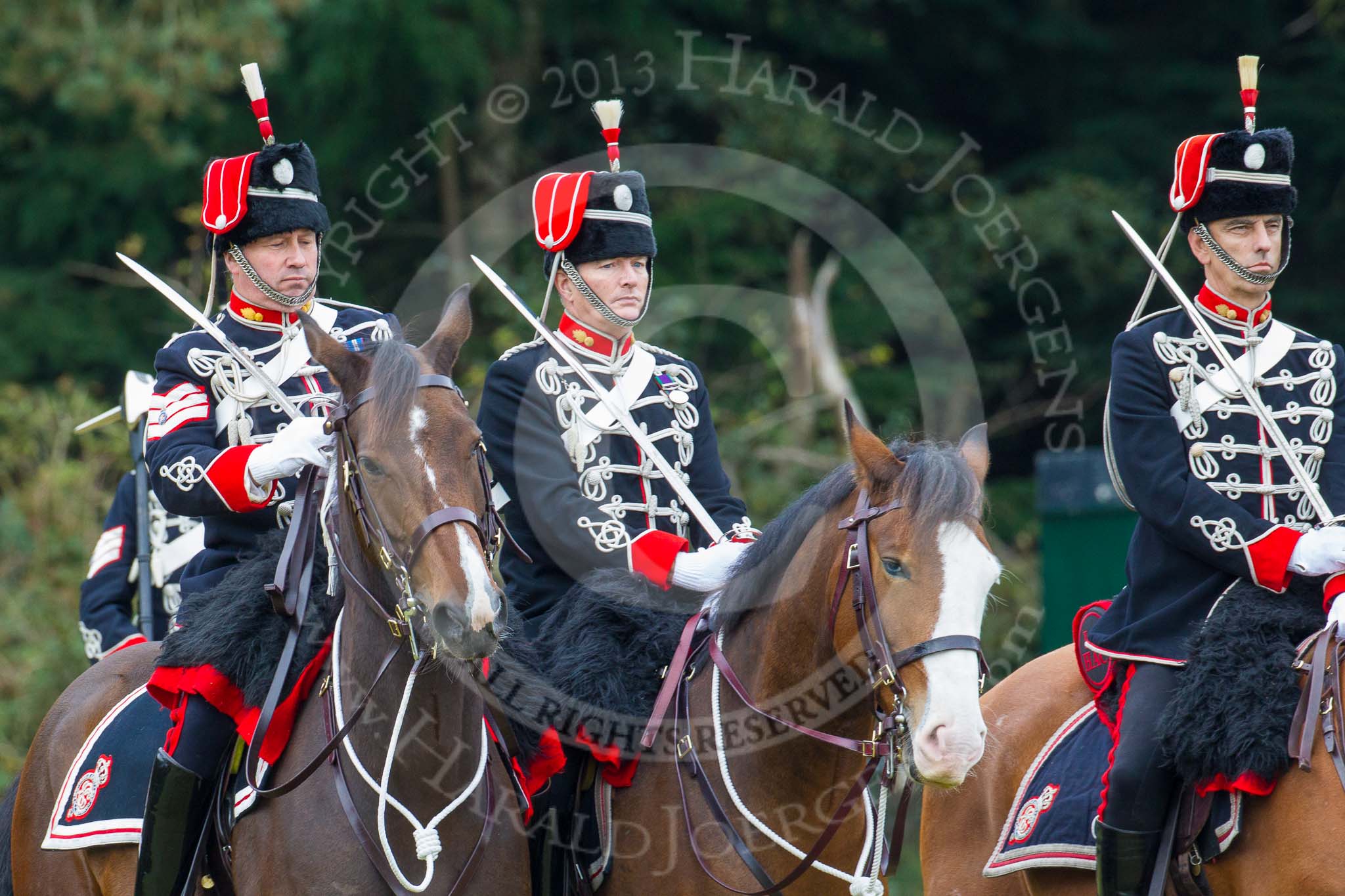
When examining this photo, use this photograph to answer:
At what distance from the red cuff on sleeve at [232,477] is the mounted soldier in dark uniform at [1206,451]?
2496 mm

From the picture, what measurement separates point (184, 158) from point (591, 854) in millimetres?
9527

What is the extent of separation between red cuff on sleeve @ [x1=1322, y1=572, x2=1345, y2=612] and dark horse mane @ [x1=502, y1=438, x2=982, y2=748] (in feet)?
4.09

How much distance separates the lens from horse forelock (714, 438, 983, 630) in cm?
384

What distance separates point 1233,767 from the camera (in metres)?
4.45

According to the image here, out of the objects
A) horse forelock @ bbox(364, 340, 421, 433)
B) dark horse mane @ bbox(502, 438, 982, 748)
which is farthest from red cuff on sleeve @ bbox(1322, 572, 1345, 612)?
horse forelock @ bbox(364, 340, 421, 433)

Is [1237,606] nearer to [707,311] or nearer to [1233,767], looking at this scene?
[1233,767]

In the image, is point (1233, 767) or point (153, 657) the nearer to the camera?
point (1233, 767)

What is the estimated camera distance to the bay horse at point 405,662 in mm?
3824

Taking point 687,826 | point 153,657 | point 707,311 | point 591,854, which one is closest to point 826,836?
point 687,826

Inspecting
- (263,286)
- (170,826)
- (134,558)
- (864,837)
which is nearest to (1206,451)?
(864,837)

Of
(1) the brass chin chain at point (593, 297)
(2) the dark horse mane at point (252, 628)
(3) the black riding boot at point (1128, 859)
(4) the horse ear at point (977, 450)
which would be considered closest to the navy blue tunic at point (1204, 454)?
(3) the black riding boot at point (1128, 859)

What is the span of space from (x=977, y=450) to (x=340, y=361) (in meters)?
1.61

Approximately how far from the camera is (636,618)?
4832mm

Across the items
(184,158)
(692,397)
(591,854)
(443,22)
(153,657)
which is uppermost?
(443,22)
